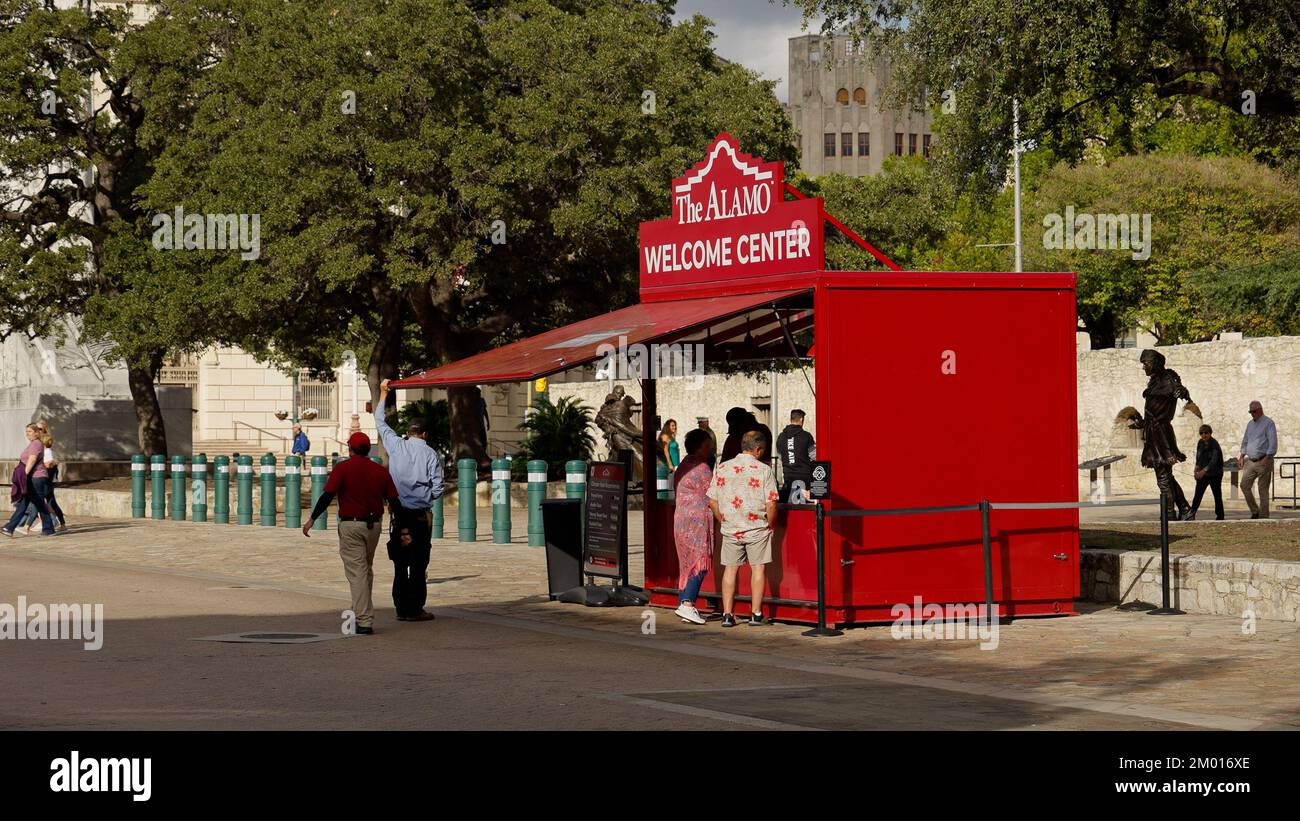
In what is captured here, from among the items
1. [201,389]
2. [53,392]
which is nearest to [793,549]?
[53,392]

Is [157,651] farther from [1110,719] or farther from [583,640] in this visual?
[1110,719]

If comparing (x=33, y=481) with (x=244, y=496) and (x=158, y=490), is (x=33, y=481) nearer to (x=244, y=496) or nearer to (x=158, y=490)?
(x=244, y=496)

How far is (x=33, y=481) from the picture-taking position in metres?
27.2

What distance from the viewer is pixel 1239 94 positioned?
1917cm

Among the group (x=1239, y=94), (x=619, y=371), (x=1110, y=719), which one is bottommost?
(x=1110, y=719)

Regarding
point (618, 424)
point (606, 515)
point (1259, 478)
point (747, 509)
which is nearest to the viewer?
point (747, 509)

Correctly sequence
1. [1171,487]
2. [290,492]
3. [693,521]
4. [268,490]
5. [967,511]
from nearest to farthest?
[967,511]
[693,521]
[1171,487]
[268,490]
[290,492]

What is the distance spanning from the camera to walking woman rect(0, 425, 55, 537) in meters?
27.1

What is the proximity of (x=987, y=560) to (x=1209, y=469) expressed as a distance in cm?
1074

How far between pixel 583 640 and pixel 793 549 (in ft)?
6.84

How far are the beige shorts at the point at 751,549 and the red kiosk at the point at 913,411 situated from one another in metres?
0.46

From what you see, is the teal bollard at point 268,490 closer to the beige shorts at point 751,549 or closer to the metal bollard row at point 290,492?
the metal bollard row at point 290,492

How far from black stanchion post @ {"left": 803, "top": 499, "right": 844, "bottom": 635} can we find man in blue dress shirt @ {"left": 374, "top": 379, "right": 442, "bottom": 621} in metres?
3.48

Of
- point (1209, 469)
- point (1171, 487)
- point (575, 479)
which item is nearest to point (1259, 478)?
point (1209, 469)
